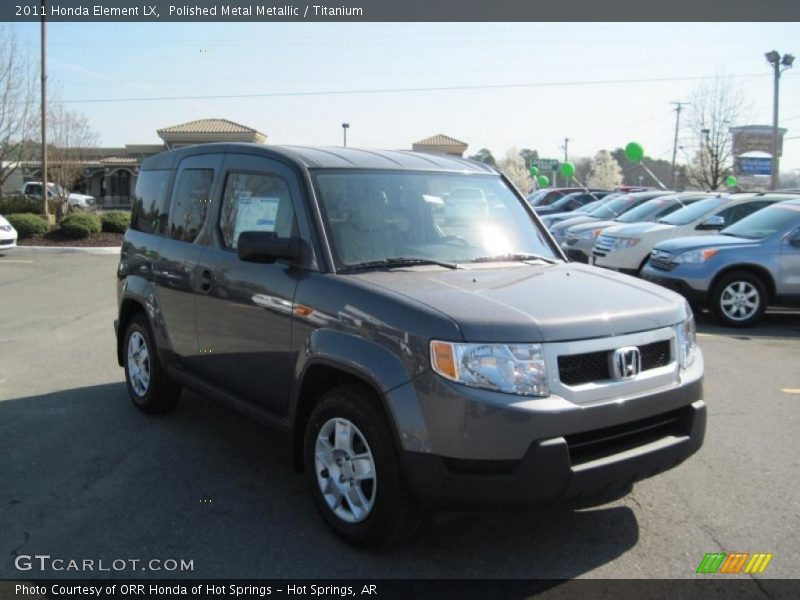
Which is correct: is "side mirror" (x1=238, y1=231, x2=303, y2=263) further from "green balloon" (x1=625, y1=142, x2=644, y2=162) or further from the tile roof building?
the tile roof building

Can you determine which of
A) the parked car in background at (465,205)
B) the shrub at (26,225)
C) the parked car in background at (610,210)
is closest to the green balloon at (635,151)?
the parked car in background at (610,210)

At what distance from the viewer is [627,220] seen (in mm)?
15297

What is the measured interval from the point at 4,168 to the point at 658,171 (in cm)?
10040

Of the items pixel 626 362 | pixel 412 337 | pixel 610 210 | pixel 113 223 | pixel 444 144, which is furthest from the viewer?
pixel 444 144

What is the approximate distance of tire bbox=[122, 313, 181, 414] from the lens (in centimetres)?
552

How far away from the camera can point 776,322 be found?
10734 millimetres

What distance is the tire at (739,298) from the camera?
32.8ft

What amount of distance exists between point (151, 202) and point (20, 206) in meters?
21.8

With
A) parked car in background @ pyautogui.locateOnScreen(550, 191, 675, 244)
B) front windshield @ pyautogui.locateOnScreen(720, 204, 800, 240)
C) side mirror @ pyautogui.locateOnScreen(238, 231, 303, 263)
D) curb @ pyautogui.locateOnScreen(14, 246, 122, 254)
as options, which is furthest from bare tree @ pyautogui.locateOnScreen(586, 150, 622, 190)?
side mirror @ pyautogui.locateOnScreen(238, 231, 303, 263)

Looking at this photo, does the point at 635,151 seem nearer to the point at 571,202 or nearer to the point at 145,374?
the point at 571,202

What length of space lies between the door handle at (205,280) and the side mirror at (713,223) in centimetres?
966

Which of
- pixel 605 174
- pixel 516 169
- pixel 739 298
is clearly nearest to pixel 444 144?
pixel 739 298

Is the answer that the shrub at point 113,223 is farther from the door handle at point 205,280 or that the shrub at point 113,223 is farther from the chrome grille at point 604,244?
the door handle at point 205,280

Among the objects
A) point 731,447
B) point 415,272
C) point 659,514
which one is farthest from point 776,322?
point 415,272
